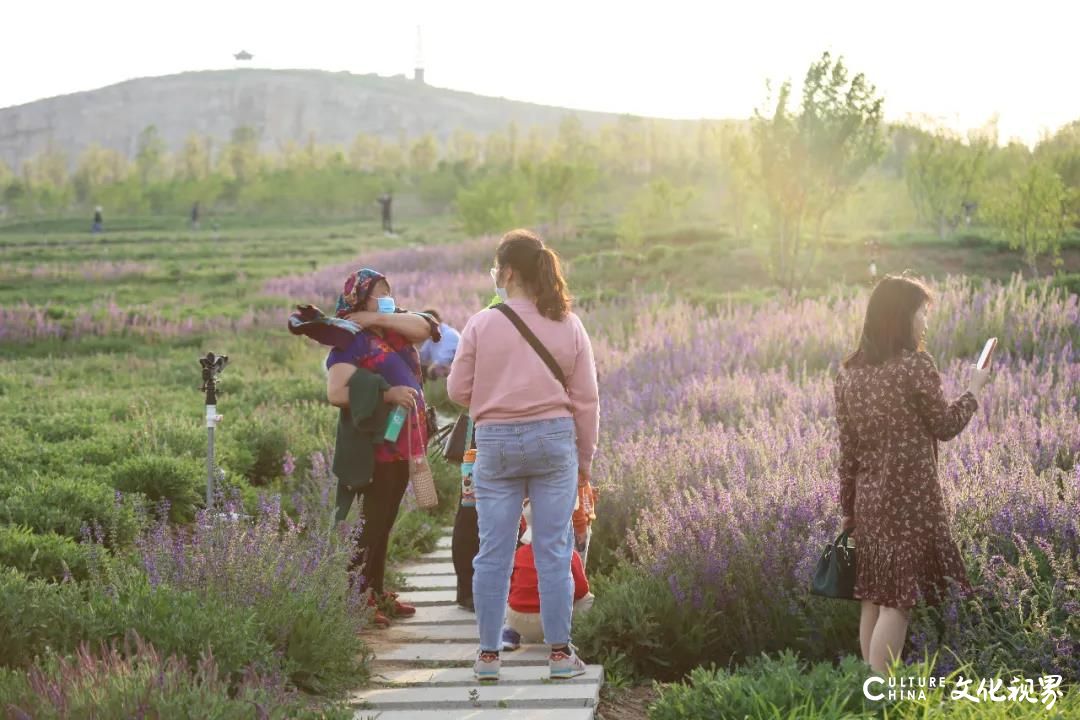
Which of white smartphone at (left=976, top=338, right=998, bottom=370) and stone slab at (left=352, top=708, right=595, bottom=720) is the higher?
white smartphone at (left=976, top=338, right=998, bottom=370)

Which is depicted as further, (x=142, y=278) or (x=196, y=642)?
(x=142, y=278)

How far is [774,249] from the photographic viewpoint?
27.0 meters

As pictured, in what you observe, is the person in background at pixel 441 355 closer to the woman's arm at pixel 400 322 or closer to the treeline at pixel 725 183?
the woman's arm at pixel 400 322

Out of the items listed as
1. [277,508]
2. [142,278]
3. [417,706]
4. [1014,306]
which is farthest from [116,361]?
[142,278]

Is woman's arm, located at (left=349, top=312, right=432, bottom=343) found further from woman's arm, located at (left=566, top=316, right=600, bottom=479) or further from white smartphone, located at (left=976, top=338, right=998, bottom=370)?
white smartphone, located at (left=976, top=338, right=998, bottom=370)

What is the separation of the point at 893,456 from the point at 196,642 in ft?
9.54

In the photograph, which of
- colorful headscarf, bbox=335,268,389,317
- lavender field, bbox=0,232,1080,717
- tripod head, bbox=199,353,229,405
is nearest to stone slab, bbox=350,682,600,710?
lavender field, bbox=0,232,1080,717

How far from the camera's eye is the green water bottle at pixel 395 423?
6766 millimetres

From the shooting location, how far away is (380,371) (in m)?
6.96

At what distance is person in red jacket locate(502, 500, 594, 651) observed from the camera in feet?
21.0

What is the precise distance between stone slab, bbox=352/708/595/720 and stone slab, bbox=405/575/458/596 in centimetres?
271

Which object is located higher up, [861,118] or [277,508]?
[861,118]

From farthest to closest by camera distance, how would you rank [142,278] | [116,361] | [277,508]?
[142,278]
[116,361]
[277,508]

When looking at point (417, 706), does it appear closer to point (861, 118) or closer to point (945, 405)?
point (945, 405)
